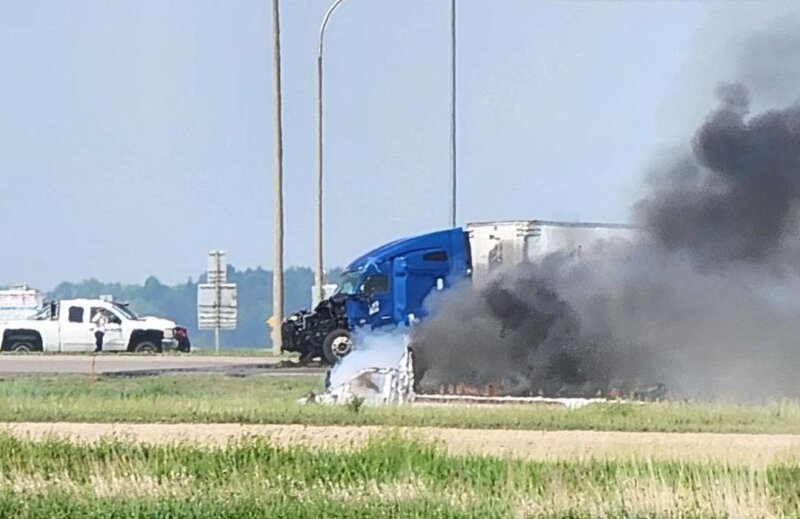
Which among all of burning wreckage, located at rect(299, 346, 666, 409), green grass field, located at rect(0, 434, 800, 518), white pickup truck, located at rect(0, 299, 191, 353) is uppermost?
white pickup truck, located at rect(0, 299, 191, 353)

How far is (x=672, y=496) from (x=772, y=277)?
623 inches

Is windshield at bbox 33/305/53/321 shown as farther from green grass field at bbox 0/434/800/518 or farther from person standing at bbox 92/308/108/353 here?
green grass field at bbox 0/434/800/518

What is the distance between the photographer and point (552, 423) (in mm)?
25531

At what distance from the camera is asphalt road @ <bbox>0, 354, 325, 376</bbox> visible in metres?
42.3

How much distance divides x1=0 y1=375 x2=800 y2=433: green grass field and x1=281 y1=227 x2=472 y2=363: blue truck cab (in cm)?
993

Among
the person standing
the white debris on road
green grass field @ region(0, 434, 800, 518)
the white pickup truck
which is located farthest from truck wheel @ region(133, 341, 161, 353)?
green grass field @ region(0, 434, 800, 518)

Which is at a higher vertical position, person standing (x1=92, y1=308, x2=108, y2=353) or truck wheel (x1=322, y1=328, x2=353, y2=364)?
person standing (x1=92, y1=308, x2=108, y2=353)

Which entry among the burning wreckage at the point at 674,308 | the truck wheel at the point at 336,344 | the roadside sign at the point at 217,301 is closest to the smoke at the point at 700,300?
the burning wreckage at the point at 674,308

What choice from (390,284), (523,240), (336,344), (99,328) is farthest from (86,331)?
(523,240)

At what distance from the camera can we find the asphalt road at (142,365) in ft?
139

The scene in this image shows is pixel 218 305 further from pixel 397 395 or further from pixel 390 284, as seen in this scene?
pixel 397 395

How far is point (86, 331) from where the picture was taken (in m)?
56.3

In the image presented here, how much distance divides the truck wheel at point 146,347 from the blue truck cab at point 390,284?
12.9m

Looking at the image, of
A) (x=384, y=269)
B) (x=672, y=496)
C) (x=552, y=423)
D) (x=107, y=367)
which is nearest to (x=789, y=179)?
(x=552, y=423)
